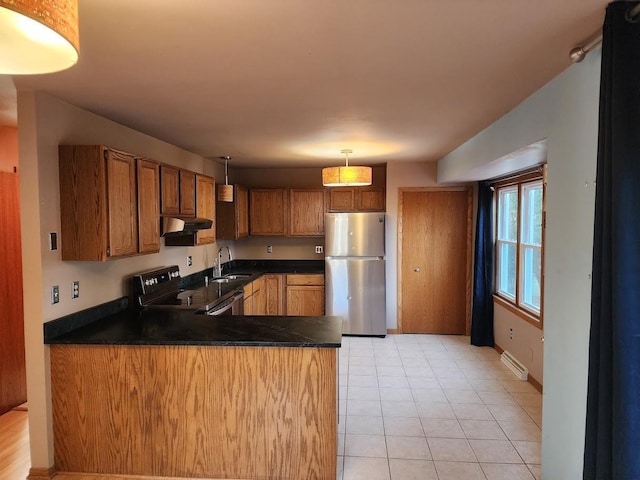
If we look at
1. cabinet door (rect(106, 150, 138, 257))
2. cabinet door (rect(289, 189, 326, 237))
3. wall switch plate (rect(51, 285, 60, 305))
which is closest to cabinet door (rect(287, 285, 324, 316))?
cabinet door (rect(289, 189, 326, 237))

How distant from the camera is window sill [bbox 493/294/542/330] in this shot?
3.76m

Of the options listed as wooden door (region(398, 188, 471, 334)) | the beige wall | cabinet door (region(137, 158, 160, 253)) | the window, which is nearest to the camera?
cabinet door (region(137, 158, 160, 253))

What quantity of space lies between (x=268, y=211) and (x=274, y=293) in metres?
1.18

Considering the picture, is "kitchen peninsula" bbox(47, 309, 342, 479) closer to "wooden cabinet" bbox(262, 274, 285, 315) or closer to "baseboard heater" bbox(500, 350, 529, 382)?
"baseboard heater" bbox(500, 350, 529, 382)

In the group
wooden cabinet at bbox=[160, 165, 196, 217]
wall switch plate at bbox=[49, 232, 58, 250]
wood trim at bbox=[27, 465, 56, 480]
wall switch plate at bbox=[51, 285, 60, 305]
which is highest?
wooden cabinet at bbox=[160, 165, 196, 217]

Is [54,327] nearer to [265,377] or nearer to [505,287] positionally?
[265,377]

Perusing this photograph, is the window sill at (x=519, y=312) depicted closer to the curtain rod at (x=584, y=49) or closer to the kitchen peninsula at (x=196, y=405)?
the kitchen peninsula at (x=196, y=405)

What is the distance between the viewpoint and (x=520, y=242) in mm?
4281

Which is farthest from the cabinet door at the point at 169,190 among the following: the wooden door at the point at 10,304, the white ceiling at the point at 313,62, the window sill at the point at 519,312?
the window sill at the point at 519,312

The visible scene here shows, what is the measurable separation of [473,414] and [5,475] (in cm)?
335

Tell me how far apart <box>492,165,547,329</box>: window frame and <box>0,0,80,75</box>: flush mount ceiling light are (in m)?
3.60

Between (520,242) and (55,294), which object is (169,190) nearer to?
(55,294)

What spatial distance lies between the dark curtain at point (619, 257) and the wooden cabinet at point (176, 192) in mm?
2981

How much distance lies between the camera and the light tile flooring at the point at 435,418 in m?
2.64
